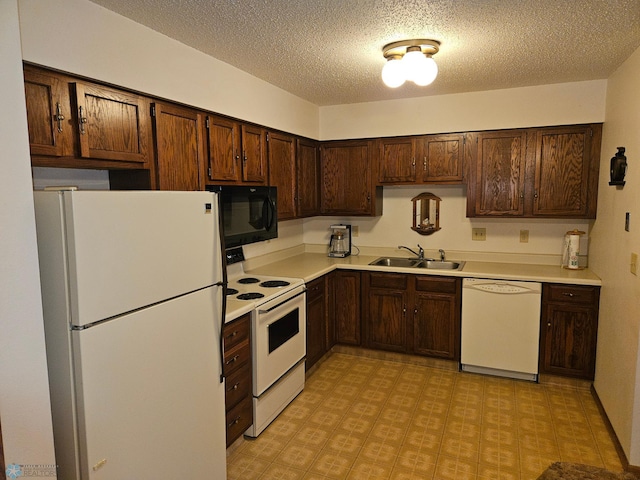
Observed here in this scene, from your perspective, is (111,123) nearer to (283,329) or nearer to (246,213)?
(246,213)

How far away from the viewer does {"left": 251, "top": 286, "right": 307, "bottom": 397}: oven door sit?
8.59 feet

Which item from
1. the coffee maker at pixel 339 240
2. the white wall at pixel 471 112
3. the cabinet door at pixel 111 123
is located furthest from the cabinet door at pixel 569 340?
the cabinet door at pixel 111 123

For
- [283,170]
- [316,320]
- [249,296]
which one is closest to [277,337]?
[249,296]

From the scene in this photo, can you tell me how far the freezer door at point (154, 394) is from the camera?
145 cm

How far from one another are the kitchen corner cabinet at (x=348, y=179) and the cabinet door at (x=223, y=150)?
142cm

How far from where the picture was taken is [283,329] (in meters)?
2.94

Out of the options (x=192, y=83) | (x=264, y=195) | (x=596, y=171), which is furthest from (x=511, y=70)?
(x=192, y=83)

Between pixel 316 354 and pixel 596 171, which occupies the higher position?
pixel 596 171

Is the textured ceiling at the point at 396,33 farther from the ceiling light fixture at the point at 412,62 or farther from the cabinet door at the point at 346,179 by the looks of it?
the cabinet door at the point at 346,179

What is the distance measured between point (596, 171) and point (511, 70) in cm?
111

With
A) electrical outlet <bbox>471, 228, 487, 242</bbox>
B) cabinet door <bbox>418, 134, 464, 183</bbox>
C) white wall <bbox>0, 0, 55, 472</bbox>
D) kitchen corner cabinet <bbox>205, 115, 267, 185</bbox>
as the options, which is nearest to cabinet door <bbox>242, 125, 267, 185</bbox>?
kitchen corner cabinet <bbox>205, 115, 267, 185</bbox>

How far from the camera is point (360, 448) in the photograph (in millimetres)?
2570

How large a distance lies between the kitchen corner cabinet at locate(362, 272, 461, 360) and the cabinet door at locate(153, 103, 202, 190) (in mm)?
1944

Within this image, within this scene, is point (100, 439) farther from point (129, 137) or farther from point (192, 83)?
point (192, 83)
